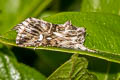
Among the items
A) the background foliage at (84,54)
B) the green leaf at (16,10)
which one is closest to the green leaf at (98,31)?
the background foliage at (84,54)

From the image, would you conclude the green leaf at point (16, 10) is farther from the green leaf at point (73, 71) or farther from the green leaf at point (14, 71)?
the green leaf at point (73, 71)

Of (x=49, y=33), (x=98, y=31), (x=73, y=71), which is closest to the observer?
(x=73, y=71)

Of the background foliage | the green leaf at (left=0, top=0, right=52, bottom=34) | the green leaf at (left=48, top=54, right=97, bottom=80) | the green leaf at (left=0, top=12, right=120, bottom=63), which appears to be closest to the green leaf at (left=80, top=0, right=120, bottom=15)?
the background foliage

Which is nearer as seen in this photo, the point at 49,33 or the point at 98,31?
the point at 98,31

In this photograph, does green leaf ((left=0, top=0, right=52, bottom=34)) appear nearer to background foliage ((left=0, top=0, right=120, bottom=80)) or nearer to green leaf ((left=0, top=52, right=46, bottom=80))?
background foliage ((left=0, top=0, right=120, bottom=80))

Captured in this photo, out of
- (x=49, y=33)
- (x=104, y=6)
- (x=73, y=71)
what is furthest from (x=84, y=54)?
(x=104, y=6)

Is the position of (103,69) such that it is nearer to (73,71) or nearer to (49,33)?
(49,33)

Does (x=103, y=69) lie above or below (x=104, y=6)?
below

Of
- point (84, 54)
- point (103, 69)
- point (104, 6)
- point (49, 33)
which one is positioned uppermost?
point (104, 6)
